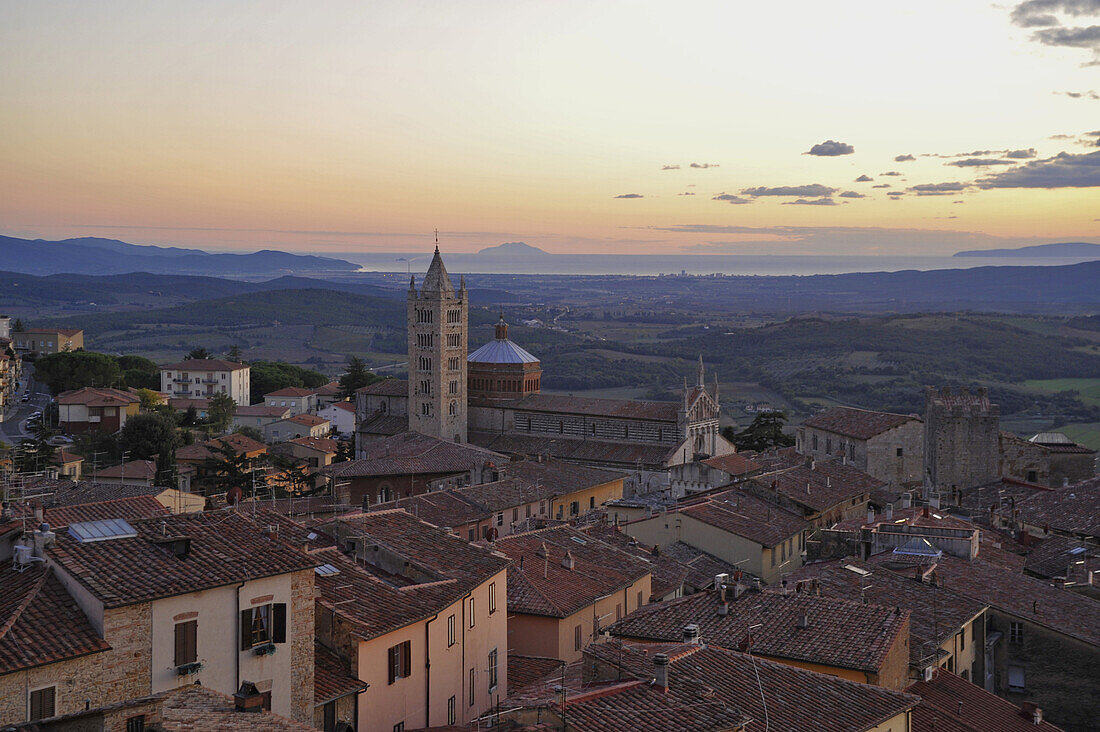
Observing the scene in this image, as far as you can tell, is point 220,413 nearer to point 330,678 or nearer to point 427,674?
point 427,674

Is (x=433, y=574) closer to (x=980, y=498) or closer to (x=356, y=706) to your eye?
(x=356, y=706)

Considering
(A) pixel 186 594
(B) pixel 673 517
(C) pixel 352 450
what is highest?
(A) pixel 186 594

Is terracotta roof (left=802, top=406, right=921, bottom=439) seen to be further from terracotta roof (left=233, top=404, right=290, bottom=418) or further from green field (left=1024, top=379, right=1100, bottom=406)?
green field (left=1024, top=379, right=1100, bottom=406)

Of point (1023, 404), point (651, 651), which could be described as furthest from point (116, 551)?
point (1023, 404)

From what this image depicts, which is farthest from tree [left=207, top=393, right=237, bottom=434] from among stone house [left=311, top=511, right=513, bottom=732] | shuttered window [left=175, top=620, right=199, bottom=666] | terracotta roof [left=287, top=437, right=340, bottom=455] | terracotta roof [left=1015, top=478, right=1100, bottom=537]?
shuttered window [left=175, top=620, right=199, bottom=666]

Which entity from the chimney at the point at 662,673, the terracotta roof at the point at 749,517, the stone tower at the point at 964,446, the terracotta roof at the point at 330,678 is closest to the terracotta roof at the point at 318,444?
the stone tower at the point at 964,446

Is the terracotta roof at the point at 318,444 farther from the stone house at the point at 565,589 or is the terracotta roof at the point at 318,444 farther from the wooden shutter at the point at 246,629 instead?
the wooden shutter at the point at 246,629
